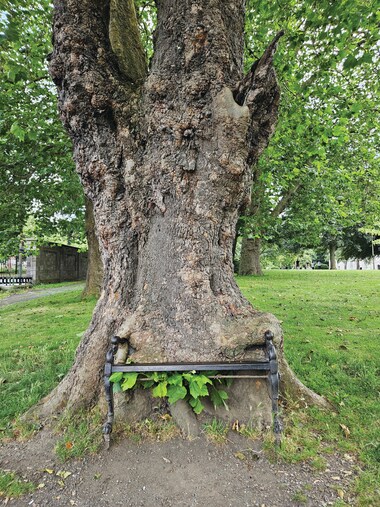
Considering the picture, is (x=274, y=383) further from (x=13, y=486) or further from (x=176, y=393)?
(x=13, y=486)

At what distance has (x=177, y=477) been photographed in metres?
2.19

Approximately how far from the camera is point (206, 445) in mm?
2459

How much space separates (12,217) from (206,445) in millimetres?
9326

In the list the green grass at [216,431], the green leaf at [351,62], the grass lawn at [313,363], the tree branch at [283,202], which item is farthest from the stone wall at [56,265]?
the green grass at [216,431]

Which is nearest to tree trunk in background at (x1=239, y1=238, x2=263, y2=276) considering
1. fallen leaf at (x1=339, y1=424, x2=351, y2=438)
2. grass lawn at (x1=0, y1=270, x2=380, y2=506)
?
grass lawn at (x1=0, y1=270, x2=380, y2=506)

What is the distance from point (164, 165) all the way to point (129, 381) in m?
1.99

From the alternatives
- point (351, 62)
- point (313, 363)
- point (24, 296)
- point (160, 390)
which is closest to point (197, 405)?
point (160, 390)

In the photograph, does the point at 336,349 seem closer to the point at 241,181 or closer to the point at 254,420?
the point at 254,420

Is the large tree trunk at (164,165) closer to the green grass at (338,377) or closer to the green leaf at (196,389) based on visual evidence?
the green leaf at (196,389)

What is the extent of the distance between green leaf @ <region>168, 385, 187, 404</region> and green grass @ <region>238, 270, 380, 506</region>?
879 mm

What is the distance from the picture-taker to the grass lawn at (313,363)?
8.29 feet

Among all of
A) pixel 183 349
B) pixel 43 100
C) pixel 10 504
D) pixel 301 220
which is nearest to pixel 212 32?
pixel 183 349

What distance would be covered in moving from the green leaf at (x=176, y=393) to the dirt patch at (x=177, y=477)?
1.27ft

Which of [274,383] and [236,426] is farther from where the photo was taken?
[236,426]
